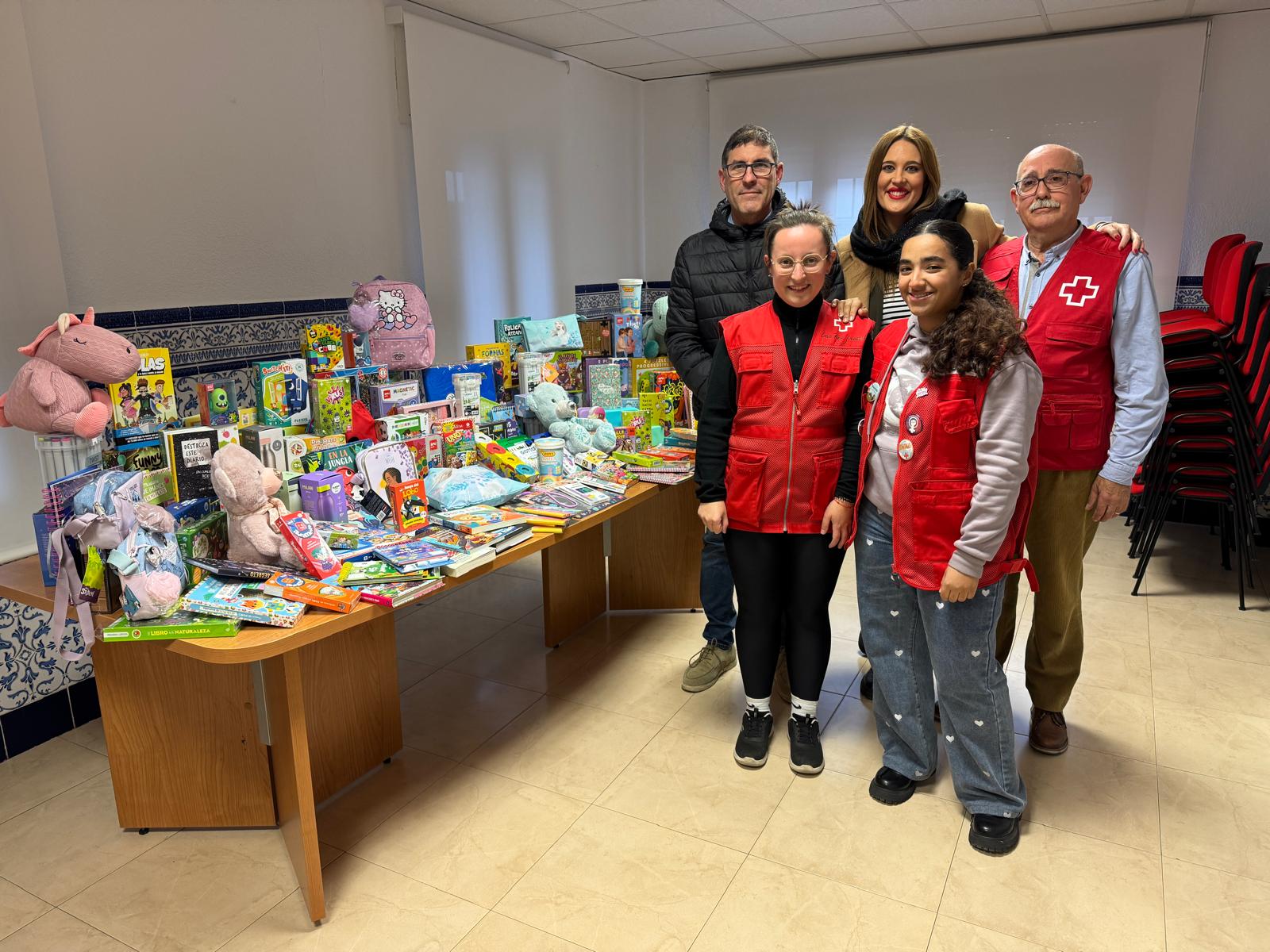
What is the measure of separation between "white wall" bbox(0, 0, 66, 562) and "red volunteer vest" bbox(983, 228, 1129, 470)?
115 inches

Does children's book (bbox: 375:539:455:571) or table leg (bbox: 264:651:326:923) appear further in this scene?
children's book (bbox: 375:539:455:571)

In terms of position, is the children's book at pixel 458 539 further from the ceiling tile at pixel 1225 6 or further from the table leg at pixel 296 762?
the ceiling tile at pixel 1225 6

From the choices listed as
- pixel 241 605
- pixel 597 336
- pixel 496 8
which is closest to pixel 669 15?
pixel 496 8

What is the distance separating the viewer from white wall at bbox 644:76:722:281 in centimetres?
596

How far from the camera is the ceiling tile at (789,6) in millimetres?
4102

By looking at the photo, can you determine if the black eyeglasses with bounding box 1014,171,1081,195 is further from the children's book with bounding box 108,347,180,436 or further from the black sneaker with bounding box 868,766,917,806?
the children's book with bounding box 108,347,180,436

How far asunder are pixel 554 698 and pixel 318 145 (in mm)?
2518

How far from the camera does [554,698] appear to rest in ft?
9.89

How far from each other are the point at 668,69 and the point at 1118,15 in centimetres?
260

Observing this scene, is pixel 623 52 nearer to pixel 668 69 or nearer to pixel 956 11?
pixel 668 69

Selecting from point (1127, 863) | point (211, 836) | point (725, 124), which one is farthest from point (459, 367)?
point (725, 124)

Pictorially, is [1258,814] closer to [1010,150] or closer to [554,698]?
[554,698]

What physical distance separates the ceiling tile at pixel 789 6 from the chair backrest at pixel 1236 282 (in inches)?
82.4

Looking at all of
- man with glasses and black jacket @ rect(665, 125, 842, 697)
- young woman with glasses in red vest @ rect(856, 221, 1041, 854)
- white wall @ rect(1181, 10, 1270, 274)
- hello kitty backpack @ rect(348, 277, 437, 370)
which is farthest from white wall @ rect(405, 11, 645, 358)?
white wall @ rect(1181, 10, 1270, 274)
